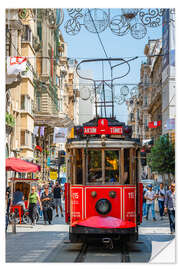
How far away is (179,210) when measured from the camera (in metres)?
9.29

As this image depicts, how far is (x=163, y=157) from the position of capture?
3525 cm

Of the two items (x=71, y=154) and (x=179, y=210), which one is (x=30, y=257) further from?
(x=179, y=210)

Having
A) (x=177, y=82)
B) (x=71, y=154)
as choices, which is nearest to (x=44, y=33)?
(x=71, y=154)

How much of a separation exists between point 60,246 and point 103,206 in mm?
2053

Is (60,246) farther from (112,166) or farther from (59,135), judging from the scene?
(59,135)

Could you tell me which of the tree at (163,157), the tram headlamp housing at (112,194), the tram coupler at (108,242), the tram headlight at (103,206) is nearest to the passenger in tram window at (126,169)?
the tram headlamp housing at (112,194)

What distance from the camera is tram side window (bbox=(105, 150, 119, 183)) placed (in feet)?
37.9

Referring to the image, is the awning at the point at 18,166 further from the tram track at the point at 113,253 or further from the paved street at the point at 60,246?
the tram track at the point at 113,253

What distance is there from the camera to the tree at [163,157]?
3392 centimetres

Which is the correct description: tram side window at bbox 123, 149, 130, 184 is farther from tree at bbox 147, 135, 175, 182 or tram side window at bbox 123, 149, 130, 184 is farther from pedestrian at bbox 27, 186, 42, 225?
tree at bbox 147, 135, 175, 182

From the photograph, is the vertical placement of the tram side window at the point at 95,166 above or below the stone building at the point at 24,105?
below

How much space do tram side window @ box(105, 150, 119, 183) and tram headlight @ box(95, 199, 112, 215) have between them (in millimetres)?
490

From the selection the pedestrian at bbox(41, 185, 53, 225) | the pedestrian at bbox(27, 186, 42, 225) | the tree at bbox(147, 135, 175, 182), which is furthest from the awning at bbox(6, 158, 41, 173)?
the tree at bbox(147, 135, 175, 182)
